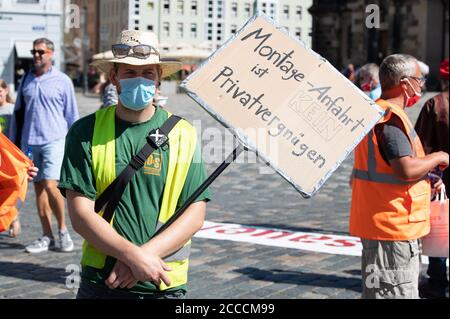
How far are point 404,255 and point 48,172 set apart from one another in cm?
357

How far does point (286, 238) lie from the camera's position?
27.9ft

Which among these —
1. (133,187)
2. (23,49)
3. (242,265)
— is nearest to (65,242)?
(242,265)

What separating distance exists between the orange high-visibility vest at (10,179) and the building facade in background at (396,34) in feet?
160

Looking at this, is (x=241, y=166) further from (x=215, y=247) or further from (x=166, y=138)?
(x=166, y=138)

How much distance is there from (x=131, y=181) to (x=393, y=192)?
188 centimetres

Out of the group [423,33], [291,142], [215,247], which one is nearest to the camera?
[291,142]

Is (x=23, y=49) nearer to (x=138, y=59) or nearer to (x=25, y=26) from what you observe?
(x=25, y=26)

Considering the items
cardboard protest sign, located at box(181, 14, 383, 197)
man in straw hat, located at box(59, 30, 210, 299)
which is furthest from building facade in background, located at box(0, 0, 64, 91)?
cardboard protest sign, located at box(181, 14, 383, 197)

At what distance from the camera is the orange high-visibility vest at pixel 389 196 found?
15.5ft

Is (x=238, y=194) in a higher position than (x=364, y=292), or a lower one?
lower

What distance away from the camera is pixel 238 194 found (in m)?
11.9

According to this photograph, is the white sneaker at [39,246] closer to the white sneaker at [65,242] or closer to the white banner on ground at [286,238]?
the white sneaker at [65,242]
